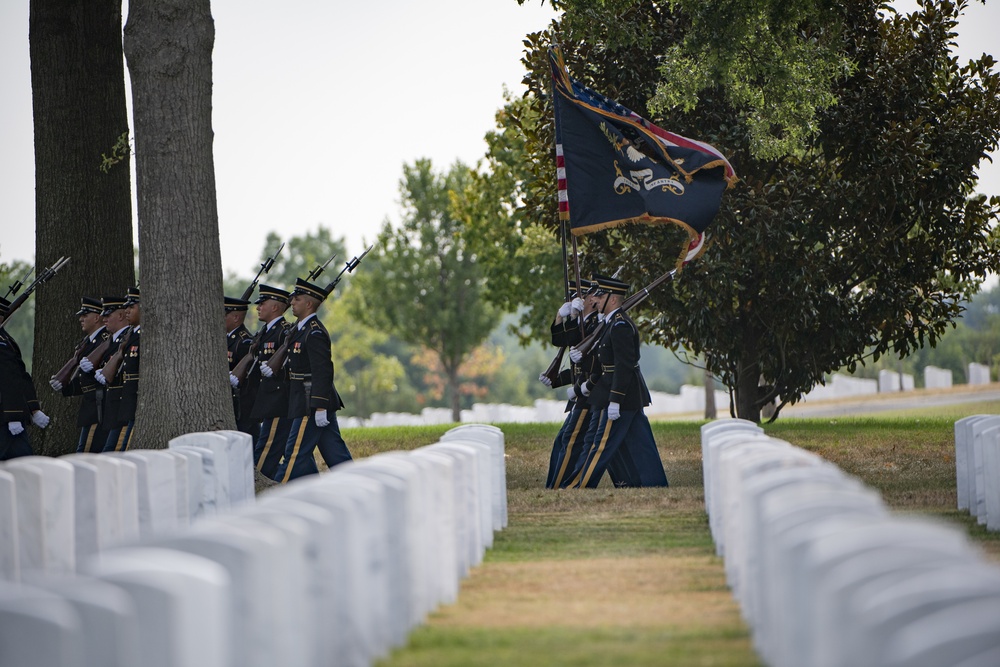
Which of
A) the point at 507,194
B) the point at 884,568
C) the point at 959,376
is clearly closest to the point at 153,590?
the point at 884,568

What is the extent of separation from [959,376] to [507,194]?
32725mm

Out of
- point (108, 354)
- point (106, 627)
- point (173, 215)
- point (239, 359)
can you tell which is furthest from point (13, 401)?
point (106, 627)

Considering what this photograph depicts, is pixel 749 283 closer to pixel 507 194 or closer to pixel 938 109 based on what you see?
pixel 938 109

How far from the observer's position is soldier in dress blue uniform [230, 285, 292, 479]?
44.5ft

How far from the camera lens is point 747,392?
1820 cm

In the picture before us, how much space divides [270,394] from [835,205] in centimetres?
751

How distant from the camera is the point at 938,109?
654 inches

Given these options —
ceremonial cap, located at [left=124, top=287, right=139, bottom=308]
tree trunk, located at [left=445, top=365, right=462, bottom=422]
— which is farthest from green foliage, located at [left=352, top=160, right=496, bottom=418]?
ceremonial cap, located at [left=124, top=287, right=139, bottom=308]

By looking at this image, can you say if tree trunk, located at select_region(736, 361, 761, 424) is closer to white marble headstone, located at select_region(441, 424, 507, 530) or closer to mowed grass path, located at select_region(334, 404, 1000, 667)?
mowed grass path, located at select_region(334, 404, 1000, 667)

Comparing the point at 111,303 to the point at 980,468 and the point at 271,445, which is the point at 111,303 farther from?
the point at 980,468

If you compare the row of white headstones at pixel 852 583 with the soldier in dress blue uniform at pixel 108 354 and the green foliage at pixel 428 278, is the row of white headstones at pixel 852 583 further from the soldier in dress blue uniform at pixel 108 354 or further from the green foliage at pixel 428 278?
the green foliage at pixel 428 278

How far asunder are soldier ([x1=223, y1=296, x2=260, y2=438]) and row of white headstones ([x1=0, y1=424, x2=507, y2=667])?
18.7 ft

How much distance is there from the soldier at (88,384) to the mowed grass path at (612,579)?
15.3ft

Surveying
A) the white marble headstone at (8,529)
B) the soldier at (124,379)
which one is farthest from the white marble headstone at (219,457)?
the soldier at (124,379)
